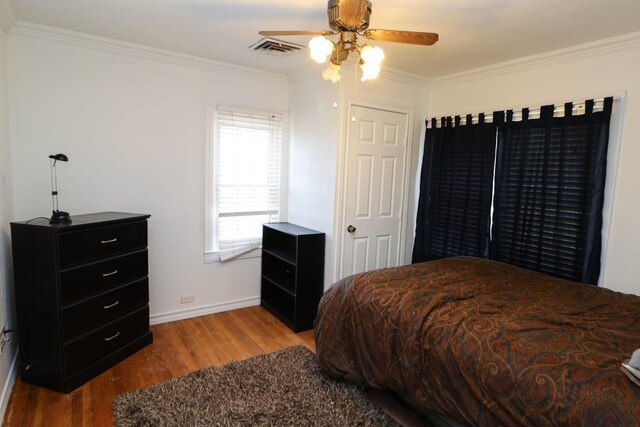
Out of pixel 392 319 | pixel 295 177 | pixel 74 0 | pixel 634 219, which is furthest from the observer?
pixel 295 177

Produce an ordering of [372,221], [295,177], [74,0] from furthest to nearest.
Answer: [295,177]
[372,221]
[74,0]

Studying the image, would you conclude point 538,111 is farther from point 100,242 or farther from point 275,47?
point 100,242

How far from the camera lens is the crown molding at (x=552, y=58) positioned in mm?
2432

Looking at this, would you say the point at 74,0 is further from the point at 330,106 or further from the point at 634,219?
the point at 634,219

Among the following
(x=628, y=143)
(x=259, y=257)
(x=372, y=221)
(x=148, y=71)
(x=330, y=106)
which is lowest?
(x=259, y=257)

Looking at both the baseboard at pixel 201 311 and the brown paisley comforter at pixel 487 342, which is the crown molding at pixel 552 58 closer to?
the brown paisley comforter at pixel 487 342

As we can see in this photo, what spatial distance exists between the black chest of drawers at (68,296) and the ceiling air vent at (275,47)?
1.68m

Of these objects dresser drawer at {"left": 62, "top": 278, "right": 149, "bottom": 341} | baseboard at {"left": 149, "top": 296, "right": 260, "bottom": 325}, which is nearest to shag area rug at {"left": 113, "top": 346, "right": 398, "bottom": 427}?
dresser drawer at {"left": 62, "top": 278, "right": 149, "bottom": 341}

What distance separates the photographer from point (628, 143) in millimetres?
2441

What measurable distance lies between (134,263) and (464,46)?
9.92 ft

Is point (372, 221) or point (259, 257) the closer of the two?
point (372, 221)

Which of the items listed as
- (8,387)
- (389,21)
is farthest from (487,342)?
(8,387)

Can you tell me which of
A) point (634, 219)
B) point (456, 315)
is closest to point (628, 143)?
point (634, 219)

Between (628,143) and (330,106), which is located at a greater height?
(330,106)
